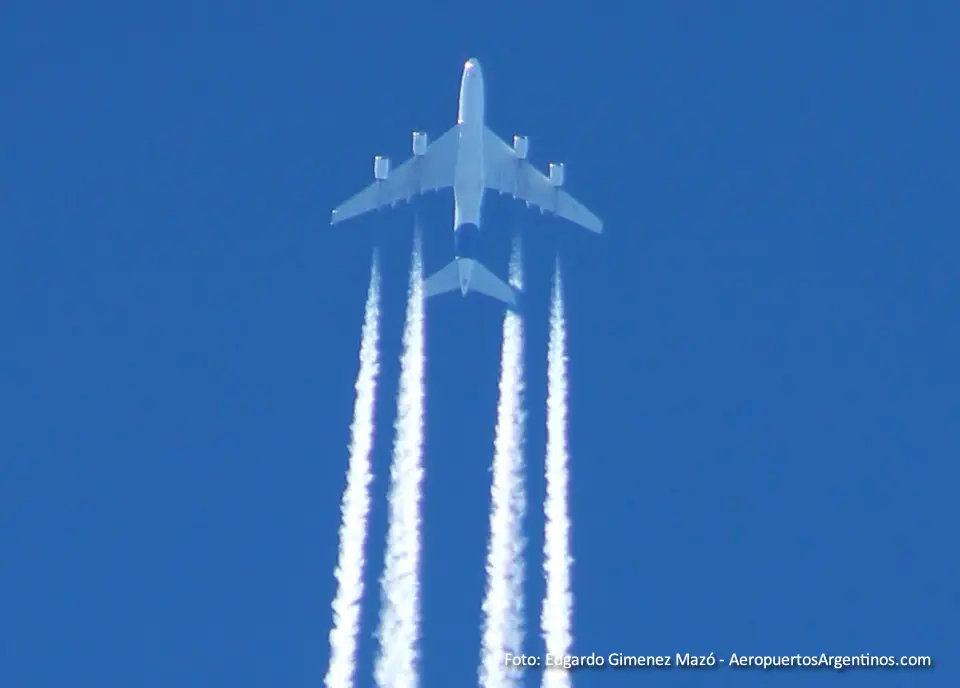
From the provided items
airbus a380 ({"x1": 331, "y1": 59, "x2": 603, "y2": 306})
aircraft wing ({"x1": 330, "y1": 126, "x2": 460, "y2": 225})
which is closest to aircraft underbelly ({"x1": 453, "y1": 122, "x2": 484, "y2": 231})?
airbus a380 ({"x1": 331, "y1": 59, "x2": 603, "y2": 306})

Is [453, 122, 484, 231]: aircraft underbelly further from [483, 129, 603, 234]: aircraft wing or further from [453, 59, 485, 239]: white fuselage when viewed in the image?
[483, 129, 603, 234]: aircraft wing

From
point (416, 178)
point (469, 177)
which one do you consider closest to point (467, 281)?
point (469, 177)

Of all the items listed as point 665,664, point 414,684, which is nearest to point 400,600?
point 414,684

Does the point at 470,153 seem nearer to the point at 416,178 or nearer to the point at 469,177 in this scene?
the point at 469,177

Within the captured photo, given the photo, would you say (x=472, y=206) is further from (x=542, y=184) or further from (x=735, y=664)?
(x=735, y=664)

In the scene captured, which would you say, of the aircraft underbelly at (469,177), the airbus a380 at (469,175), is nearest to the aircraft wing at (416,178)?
the airbus a380 at (469,175)
